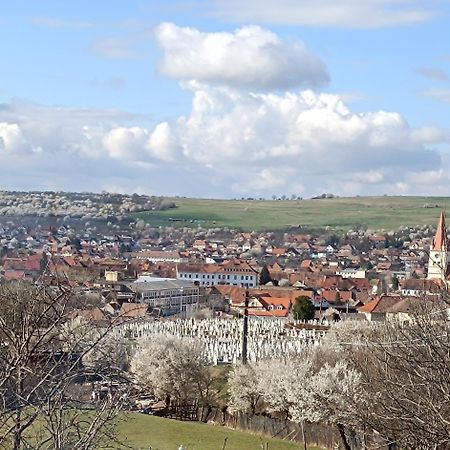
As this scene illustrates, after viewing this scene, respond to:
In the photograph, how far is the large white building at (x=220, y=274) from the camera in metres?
107

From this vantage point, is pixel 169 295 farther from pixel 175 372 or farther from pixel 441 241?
pixel 175 372

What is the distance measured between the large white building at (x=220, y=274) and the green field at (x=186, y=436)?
79229mm

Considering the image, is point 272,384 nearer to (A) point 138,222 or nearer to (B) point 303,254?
(B) point 303,254

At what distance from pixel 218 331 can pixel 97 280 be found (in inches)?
1363

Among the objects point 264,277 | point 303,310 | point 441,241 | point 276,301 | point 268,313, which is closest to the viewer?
point 303,310

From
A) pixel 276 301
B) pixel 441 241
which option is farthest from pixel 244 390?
pixel 441 241

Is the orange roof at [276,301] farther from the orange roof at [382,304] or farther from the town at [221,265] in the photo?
the orange roof at [382,304]

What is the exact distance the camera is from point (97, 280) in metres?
85.2

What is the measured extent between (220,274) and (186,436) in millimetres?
83674

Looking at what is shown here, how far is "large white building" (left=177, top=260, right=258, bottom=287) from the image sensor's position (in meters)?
107

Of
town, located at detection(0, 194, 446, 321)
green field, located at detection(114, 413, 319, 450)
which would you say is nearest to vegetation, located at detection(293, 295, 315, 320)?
town, located at detection(0, 194, 446, 321)

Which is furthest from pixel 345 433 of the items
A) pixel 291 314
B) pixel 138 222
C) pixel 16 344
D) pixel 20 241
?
pixel 138 222

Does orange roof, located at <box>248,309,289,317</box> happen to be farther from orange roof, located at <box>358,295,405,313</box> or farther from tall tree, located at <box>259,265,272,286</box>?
tall tree, located at <box>259,265,272,286</box>

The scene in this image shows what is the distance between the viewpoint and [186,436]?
24.9 m
